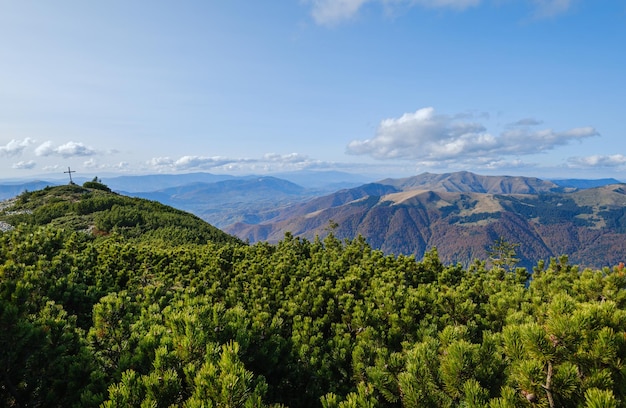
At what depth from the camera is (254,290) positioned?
1686cm

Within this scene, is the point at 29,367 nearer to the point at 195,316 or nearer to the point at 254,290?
the point at 195,316

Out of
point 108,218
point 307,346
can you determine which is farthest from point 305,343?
point 108,218

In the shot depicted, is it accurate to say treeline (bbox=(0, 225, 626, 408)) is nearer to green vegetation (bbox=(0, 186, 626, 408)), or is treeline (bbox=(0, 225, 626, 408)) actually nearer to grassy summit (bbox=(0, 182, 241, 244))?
green vegetation (bbox=(0, 186, 626, 408))

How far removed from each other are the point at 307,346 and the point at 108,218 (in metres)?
71.3

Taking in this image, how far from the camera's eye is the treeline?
202 inches

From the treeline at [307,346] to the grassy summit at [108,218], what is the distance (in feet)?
149

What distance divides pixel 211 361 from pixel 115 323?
4577 millimetres

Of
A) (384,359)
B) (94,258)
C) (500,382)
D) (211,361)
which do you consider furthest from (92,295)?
(500,382)

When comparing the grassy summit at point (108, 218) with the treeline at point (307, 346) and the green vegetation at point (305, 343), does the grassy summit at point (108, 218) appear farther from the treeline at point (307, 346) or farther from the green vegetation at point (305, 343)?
the treeline at point (307, 346)

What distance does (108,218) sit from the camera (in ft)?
220

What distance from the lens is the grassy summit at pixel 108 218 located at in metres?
62.6

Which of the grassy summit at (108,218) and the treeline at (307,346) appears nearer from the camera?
the treeline at (307,346)

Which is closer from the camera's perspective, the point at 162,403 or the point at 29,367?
the point at 162,403

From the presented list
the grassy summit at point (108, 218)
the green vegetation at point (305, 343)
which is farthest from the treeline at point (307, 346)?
the grassy summit at point (108, 218)
